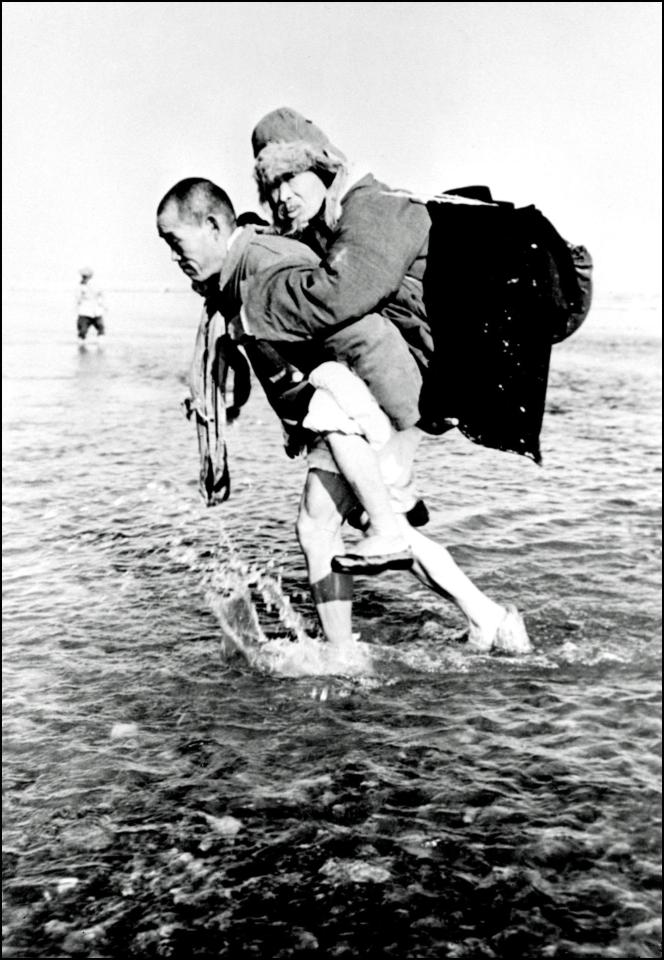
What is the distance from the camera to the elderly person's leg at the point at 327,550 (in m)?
3.95

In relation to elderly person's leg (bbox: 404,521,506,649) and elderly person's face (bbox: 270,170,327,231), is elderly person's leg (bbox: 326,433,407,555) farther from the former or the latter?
elderly person's face (bbox: 270,170,327,231)

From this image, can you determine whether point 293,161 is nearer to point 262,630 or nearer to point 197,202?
point 197,202

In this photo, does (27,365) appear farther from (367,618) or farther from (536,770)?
(536,770)

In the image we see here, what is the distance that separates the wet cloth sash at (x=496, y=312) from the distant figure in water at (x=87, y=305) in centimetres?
1268

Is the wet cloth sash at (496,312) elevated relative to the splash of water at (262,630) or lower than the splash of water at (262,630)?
elevated

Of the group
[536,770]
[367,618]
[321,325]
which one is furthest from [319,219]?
[536,770]

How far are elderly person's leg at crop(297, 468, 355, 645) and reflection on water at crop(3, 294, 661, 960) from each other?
0.24 metres

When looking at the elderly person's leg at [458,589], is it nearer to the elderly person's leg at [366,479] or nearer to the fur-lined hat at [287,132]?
the elderly person's leg at [366,479]

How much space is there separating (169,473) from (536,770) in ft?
16.0

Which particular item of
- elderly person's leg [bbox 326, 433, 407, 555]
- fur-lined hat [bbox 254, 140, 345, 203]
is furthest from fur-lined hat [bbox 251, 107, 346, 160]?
elderly person's leg [bbox 326, 433, 407, 555]

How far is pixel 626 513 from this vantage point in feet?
19.9

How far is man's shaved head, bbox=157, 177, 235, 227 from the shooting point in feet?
12.0

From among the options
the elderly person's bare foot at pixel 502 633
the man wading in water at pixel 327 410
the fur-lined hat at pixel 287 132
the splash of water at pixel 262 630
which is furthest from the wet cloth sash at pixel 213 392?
the elderly person's bare foot at pixel 502 633

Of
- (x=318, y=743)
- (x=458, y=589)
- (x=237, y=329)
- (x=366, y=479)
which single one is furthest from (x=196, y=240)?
(x=318, y=743)
